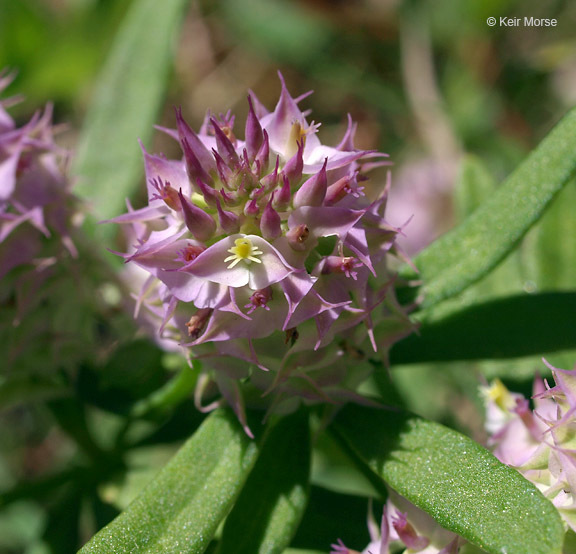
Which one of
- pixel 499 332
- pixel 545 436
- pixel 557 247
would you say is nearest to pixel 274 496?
pixel 545 436

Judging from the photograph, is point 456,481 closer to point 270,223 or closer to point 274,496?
point 274,496

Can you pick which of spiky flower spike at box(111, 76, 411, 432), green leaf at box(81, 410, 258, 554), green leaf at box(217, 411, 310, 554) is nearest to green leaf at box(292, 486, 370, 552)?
green leaf at box(217, 411, 310, 554)

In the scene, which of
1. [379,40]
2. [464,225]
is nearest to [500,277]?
[464,225]

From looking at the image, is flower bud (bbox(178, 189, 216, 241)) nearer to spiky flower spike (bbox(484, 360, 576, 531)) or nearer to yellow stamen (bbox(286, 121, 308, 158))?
yellow stamen (bbox(286, 121, 308, 158))

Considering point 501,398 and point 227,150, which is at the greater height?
point 227,150

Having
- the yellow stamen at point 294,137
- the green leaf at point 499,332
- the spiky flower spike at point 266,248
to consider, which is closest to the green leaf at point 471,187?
the green leaf at point 499,332

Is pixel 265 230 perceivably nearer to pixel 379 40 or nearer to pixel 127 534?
pixel 127 534

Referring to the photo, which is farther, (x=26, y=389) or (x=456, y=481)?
(x=26, y=389)
